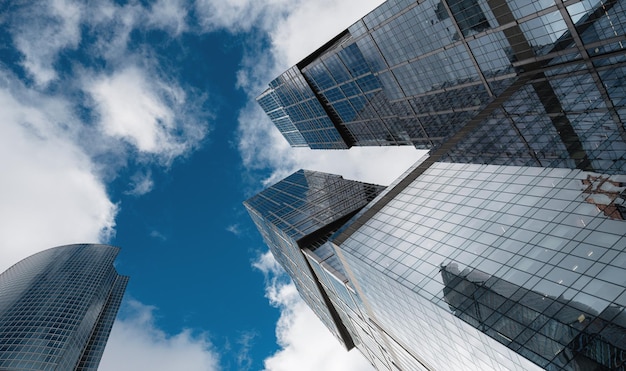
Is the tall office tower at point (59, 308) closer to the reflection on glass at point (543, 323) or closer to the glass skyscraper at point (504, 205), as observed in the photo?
the glass skyscraper at point (504, 205)

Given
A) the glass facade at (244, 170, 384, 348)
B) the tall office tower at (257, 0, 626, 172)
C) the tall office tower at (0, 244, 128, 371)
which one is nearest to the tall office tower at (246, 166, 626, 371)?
the tall office tower at (257, 0, 626, 172)

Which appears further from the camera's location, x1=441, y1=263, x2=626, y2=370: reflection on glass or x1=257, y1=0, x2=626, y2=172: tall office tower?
x1=257, y1=0, x2=626, y2=172: tall office tower

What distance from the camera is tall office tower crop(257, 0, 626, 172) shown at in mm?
39625

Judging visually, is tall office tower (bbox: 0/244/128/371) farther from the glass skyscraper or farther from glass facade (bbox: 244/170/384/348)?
the glass skyscraper

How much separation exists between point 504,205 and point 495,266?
8.02m

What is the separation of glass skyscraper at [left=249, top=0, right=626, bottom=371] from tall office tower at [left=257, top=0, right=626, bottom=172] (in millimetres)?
202

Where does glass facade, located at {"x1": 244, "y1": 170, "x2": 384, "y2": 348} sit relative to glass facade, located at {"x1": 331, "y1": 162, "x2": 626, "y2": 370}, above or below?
below

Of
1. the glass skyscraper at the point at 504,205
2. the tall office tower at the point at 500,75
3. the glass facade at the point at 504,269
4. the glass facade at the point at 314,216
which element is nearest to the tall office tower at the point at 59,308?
the glass facade at the point at 314,216

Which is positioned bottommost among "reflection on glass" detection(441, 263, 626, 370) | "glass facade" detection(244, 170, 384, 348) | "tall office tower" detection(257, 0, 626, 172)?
"glass facade" detection(244, 170, 384, 348)

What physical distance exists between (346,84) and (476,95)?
46240 mm

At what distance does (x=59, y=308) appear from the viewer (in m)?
144

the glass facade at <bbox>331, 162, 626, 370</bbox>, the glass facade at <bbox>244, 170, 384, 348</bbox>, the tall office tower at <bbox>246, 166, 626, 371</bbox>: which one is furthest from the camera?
the glass facade at <bbox>244, 170, 384, 348</bbox>

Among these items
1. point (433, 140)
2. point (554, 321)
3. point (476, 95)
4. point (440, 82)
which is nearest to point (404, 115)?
point (433, 140)

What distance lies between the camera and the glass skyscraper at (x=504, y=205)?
86.9ft
